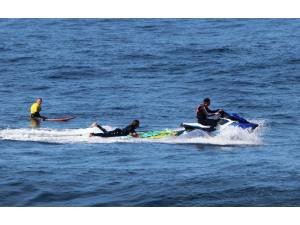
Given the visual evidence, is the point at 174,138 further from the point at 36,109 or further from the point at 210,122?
the point at 36,109

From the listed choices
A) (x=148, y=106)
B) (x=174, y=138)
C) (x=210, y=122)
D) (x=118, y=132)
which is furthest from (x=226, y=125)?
(x=148, y=106)

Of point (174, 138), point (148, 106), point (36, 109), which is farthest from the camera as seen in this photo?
point (148, 106)

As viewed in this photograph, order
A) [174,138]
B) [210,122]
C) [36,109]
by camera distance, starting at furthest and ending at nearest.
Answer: [36,109] → [210,122] → [174,138]

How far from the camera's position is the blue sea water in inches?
653

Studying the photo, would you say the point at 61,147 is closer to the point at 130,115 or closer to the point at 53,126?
the point at 53,126

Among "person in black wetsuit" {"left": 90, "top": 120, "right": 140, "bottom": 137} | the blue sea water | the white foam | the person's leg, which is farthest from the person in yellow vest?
the person's leg

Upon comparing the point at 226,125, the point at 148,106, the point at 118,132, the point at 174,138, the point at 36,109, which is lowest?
the point at 174,138

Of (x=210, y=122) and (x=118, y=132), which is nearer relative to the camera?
(x=118, y=132)

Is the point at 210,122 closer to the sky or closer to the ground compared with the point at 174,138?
closer to the sky

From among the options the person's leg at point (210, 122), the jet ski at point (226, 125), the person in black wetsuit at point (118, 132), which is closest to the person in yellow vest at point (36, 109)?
the person in black wetsuit at point (118, 132)

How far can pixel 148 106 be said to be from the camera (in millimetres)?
29641

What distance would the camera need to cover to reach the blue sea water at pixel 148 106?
16.6 metres

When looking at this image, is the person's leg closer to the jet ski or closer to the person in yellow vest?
the jet ski

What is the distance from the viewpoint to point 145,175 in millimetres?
17641
